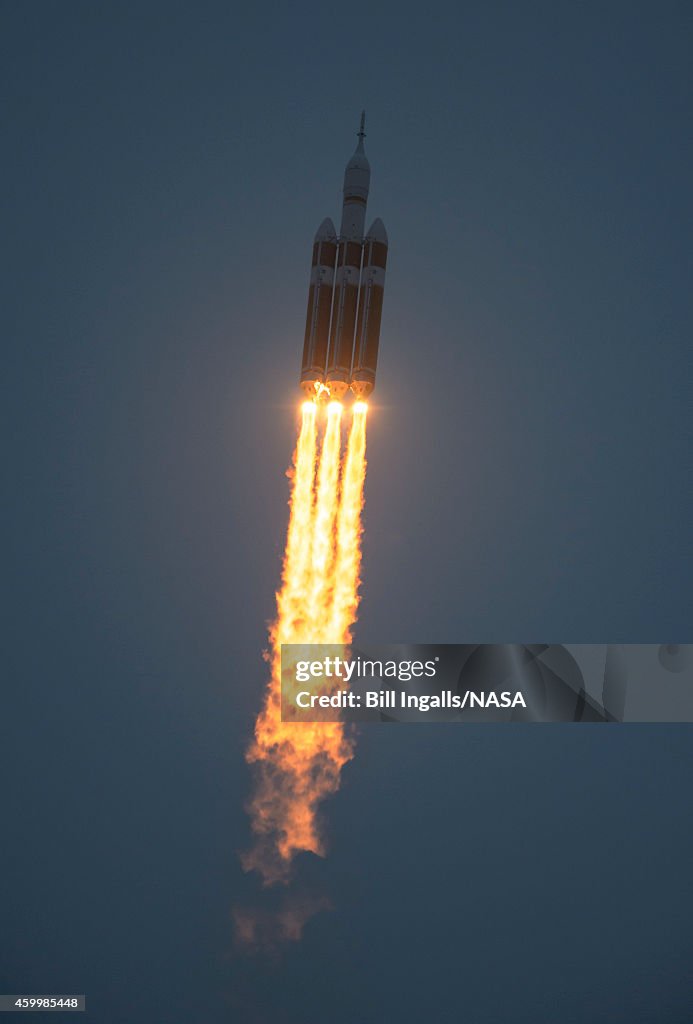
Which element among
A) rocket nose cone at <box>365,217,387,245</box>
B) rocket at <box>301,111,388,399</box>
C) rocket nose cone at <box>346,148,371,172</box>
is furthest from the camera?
rocket nose cone at <box>346,148,371,172</box>

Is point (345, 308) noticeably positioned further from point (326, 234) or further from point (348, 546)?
point (348, 546)

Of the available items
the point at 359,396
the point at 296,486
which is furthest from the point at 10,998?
the point at 359,396

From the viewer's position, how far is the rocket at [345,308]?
39.9 m

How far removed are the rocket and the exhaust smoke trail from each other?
15.3 feet

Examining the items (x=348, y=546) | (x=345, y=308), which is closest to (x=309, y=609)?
(x=348, y=546)

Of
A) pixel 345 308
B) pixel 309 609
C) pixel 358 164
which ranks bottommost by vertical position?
pixel 309 609

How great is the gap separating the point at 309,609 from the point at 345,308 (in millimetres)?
13540

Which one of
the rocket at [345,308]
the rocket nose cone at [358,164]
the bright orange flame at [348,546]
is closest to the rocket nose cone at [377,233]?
the rocket at [345,308]

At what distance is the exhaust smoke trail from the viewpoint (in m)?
45.1

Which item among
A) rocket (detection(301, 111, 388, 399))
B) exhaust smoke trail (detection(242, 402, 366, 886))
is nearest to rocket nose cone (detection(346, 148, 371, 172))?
rocket (detection(301, 111, 388, 399))

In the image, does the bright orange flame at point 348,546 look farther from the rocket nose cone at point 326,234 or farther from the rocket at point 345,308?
the rocket nose cone at point 326,234

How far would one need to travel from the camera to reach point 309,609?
45125 millimetres

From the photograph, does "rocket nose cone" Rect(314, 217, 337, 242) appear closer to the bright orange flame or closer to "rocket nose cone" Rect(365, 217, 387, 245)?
"rocket nose cone" Rect(365, 217, 387, 245)

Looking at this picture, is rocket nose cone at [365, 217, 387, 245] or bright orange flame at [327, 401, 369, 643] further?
bright orange flame at [327, 401, 369, 643]
